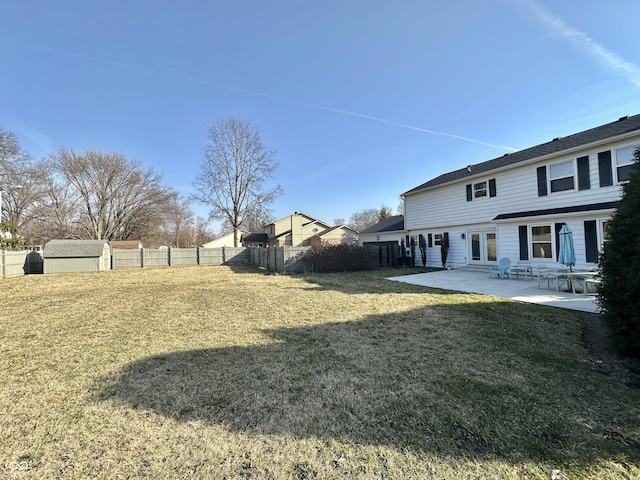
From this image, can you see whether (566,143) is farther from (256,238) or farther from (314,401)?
(256,238)

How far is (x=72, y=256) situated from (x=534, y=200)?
1022 inches

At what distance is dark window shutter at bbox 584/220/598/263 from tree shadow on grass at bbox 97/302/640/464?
8462mm

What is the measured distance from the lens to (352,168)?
79.4ft

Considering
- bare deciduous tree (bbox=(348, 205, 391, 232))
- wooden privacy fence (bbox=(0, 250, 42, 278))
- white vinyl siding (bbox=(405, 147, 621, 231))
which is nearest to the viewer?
white vinyl siding (bbox=(405, 147, 621, 231))

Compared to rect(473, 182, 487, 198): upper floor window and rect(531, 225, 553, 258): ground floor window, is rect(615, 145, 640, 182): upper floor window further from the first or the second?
rect(473, 182, 487, 198): upper floor window

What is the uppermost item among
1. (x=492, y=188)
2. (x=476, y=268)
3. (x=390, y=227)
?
(x=492, y=188)

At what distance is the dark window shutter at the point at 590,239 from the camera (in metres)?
9.88

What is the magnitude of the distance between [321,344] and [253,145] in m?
27.9

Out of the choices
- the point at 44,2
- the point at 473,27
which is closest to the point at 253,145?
the point at 44,2

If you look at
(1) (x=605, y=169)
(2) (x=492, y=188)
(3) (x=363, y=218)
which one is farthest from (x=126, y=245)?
(3) (x=363, y=218)

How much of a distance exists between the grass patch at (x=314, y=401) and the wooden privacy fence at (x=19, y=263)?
1431 cm

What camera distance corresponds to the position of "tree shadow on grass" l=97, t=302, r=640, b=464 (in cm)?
228

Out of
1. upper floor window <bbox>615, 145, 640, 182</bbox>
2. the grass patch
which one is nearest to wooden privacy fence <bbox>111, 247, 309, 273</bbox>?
the grass patch

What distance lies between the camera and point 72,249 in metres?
18.1
